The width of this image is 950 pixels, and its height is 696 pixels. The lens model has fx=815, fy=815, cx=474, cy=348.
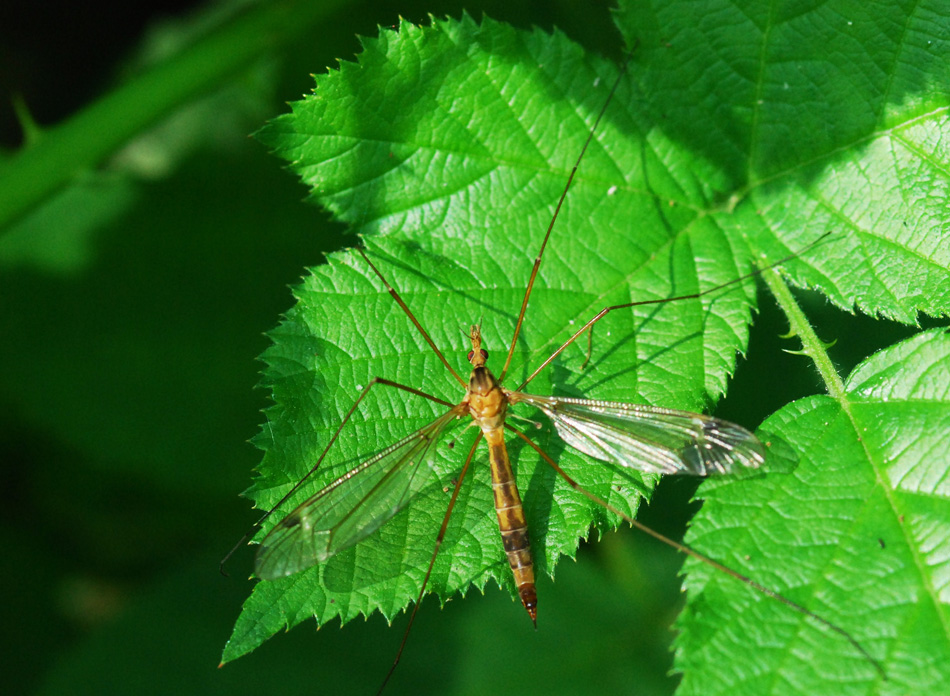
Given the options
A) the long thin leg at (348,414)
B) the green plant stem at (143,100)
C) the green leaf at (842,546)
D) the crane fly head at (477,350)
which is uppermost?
the green plant stem at (143,100)

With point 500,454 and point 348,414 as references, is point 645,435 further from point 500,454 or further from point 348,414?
point 348,414

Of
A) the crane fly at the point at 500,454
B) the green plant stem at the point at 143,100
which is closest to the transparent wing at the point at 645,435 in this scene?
the crane fly at the point at 500,454

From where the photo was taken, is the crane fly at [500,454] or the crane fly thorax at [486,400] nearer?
the crane fly at [500,454]

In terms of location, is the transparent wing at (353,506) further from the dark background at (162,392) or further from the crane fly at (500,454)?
the dark background at (162,392)

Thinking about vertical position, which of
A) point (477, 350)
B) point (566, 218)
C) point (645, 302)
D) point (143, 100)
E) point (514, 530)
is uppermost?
point (143, 100)

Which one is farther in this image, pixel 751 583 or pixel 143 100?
pixel 143 100

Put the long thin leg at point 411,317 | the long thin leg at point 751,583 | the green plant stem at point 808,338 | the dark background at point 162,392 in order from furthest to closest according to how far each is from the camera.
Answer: the dark background at point 162,392
the long thin leg at point 411,317
the green plant stem at point 808,338
the long thin leg at point 751,583

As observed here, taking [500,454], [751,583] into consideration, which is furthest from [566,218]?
[751,583]
